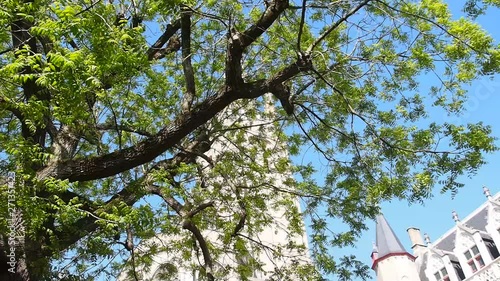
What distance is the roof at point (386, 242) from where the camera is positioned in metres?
39.9

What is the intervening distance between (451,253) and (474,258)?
251 cm

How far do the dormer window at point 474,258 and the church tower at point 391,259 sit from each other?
591 cm

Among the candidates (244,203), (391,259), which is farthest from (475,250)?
(244,203)

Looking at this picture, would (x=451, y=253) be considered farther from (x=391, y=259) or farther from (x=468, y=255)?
(x=391, y=259)

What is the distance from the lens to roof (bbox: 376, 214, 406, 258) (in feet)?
131

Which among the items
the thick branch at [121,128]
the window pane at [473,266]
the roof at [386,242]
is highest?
the roof at [386,242]

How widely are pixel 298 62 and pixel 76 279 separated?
5502mm

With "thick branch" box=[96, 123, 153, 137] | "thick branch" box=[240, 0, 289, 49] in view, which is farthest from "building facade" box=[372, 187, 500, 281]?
"thick branch" box=[240, 0, 289, 49]

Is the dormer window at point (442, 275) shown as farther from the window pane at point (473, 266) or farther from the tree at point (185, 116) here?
the tree at point (185, 116)

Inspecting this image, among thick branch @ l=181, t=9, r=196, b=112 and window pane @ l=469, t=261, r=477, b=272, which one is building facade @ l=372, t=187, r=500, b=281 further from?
thick branch @ l=181, t=9, r=196, b=112

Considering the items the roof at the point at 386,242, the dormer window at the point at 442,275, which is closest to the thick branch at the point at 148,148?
the dormer window at the point at 442,275

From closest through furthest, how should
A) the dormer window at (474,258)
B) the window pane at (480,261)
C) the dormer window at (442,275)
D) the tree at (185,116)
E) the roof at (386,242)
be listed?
the tree at (185,116) < the window pane at (480,261) < the dormer window at (474,258) < the dormer window at (442,275) < the roof at (386,242)

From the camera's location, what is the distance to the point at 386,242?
4078 cm

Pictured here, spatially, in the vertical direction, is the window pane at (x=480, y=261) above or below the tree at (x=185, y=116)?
above
